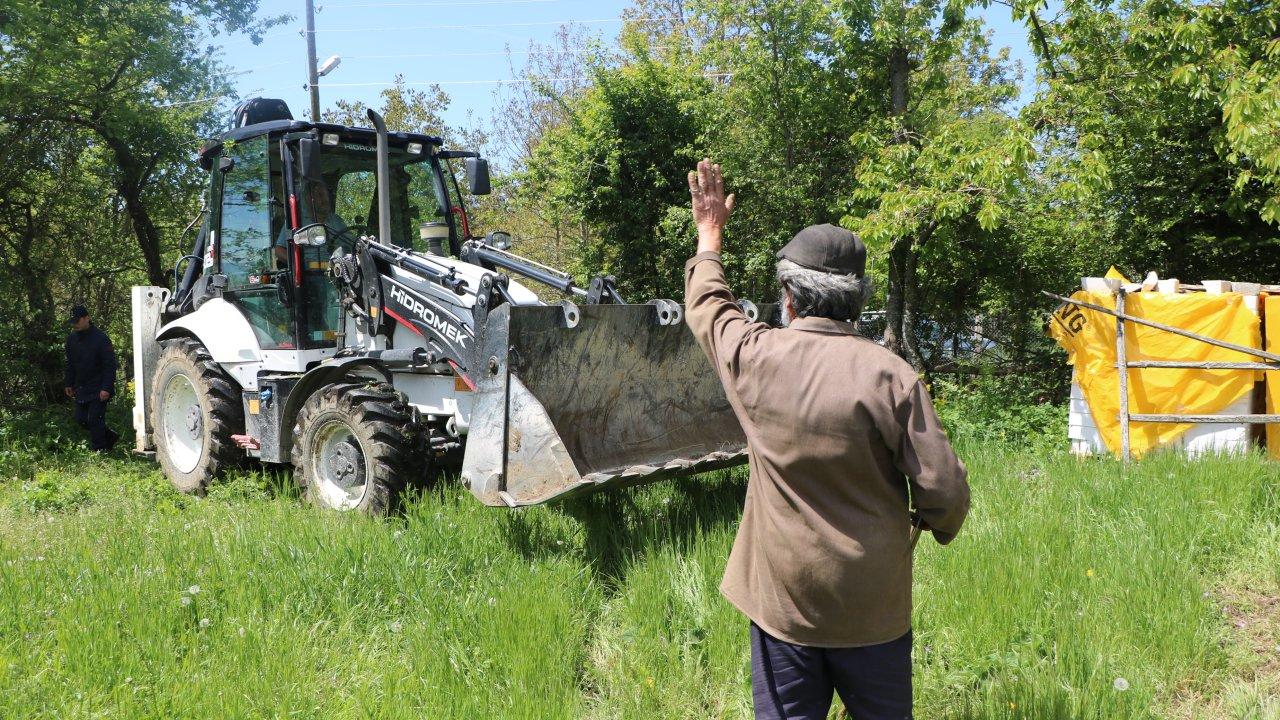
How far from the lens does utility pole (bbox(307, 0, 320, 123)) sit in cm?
1908

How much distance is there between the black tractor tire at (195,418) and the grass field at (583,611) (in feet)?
5.52

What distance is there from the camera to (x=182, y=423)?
8.27 m

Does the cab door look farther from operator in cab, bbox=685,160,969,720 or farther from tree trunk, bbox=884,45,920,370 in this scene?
tree trunk, bbox=884,45,920,370

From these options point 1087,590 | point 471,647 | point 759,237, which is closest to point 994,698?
point 1087,590

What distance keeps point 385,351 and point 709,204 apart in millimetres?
4286

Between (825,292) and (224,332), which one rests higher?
(825,292)

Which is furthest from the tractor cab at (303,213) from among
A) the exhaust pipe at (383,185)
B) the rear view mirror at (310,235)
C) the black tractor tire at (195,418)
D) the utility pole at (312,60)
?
the utility pole at (312,60)

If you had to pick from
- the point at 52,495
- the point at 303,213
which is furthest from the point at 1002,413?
the point at 52,495

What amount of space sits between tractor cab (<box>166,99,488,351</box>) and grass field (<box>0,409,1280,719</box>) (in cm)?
204

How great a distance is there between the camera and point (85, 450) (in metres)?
9.85

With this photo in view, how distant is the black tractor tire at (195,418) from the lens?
747 cm

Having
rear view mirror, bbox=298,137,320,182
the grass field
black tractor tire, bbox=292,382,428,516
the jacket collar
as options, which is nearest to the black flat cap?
the jacket collar

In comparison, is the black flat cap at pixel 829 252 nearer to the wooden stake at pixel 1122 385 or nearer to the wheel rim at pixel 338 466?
the wheel rim at pixel 338 466

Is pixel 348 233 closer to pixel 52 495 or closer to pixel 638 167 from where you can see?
pixel 52 495
